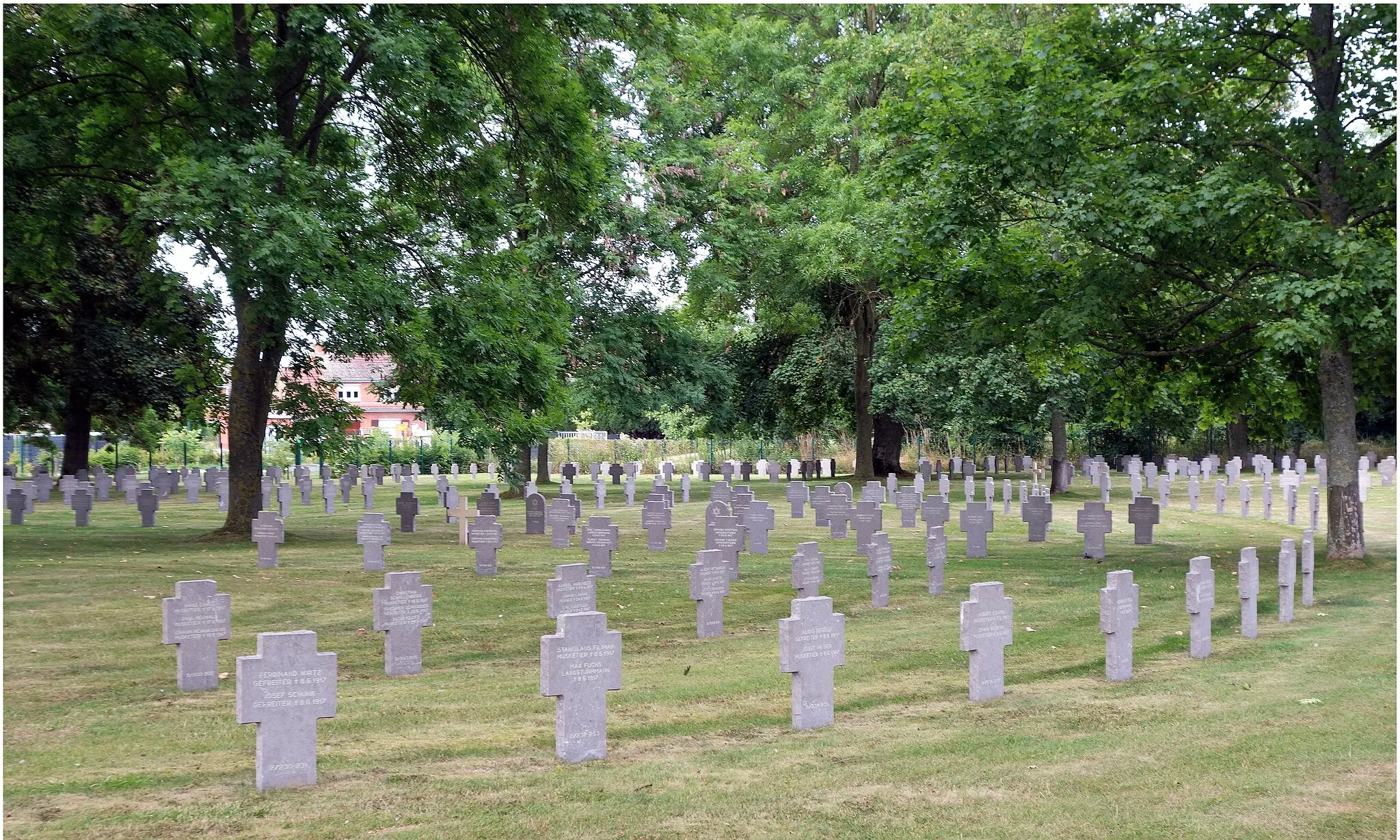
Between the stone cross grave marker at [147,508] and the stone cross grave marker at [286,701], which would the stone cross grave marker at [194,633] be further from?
the stone cross grave marker at [147,508]

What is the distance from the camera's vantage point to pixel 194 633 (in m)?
9.44

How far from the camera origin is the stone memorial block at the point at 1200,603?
10.6 meters

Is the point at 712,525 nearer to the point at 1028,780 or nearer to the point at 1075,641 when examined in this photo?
the point at 1075,641

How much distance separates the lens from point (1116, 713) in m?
8.41

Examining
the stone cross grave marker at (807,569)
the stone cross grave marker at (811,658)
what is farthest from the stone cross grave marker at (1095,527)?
the stone cross grave marker at (811,658)

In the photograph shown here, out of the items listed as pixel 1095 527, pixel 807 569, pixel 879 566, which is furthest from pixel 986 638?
pixel 1095 527

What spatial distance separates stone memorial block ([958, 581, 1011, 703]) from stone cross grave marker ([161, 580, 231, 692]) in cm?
594

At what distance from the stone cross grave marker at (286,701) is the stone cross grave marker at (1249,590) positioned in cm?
870

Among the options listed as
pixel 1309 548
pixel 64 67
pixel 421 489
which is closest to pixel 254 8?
pixel 64 67

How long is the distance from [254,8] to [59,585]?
36.0ft

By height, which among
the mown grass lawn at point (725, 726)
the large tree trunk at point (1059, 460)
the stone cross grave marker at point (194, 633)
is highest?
the large tree trunk at point (1059, 460)

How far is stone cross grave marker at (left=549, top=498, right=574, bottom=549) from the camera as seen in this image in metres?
20.7

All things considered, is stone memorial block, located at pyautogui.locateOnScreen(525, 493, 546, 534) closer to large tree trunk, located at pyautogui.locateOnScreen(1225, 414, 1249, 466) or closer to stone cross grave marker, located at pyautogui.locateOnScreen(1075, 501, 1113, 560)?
stone cross grave marker, located at pyautogui.locateOnScreen(1075, 501, 1113, 560)

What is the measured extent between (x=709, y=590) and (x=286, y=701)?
19.0 ft
